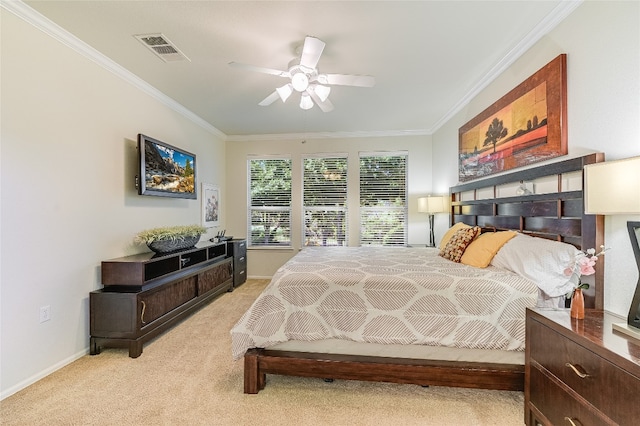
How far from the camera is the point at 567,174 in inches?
83.3

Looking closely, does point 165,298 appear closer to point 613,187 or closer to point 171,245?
point 171,245

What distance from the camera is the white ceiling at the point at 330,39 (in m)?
2.09

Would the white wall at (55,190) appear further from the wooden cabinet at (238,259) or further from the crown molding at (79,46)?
the wooden cabinet at (238,259)

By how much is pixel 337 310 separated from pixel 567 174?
6.42 feet

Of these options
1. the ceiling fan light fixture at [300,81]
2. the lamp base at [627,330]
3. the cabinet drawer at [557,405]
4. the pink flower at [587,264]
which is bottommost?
the cabinet drawer at [557,405]

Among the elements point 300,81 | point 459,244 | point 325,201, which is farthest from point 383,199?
point 300,81

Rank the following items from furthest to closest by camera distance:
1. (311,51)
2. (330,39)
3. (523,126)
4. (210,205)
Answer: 1. (210,205)
2. (523,126)
3. (330,39)
4. (311,51)

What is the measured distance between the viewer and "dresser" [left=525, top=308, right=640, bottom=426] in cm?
110

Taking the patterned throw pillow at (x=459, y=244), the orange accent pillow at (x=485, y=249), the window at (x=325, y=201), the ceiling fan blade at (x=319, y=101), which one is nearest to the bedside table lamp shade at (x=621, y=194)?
the orange accent pillow at (x=485, y=249)

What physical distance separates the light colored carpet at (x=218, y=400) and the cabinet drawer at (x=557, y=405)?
11.9 inches

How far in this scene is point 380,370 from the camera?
6.35 feet

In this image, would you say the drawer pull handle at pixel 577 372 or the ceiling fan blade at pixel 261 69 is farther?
the ceiling fan blade at pixel 261 69

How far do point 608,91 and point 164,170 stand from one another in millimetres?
4053

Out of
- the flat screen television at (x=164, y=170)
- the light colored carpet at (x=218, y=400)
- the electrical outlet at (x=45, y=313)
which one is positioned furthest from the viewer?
the flat screen television at (x=164, y=170)
